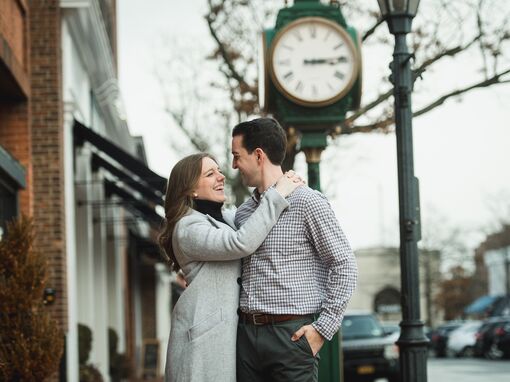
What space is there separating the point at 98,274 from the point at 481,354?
2339 cm

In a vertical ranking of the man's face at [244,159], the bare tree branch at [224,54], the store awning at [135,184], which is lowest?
the man's face at [244,159]

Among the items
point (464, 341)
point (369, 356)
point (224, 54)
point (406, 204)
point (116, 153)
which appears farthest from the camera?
point (464, 341)

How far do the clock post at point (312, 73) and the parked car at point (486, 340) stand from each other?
28.7 metres

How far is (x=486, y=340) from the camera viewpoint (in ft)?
121

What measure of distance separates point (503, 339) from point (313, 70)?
27722 mm

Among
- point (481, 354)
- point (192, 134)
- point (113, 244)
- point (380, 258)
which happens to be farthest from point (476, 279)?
point (113, 244)

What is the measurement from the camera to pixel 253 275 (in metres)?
5.06

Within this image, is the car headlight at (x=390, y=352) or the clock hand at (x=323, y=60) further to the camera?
the car headlight at (x=390, y=352)

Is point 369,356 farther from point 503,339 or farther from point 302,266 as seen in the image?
point 503,339

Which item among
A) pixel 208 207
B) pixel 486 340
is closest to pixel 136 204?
pixel 208 207

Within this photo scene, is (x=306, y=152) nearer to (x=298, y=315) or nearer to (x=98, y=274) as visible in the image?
(x=298, y=315)

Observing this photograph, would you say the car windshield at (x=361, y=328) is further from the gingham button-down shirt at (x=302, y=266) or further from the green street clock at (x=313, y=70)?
the gingham button-down shirt at (x=302, y=266)

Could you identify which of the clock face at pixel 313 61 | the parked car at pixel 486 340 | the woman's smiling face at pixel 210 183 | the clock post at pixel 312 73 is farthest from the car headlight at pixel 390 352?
the parked car at pixel 486 340

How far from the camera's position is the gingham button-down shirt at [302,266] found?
4934 mm
